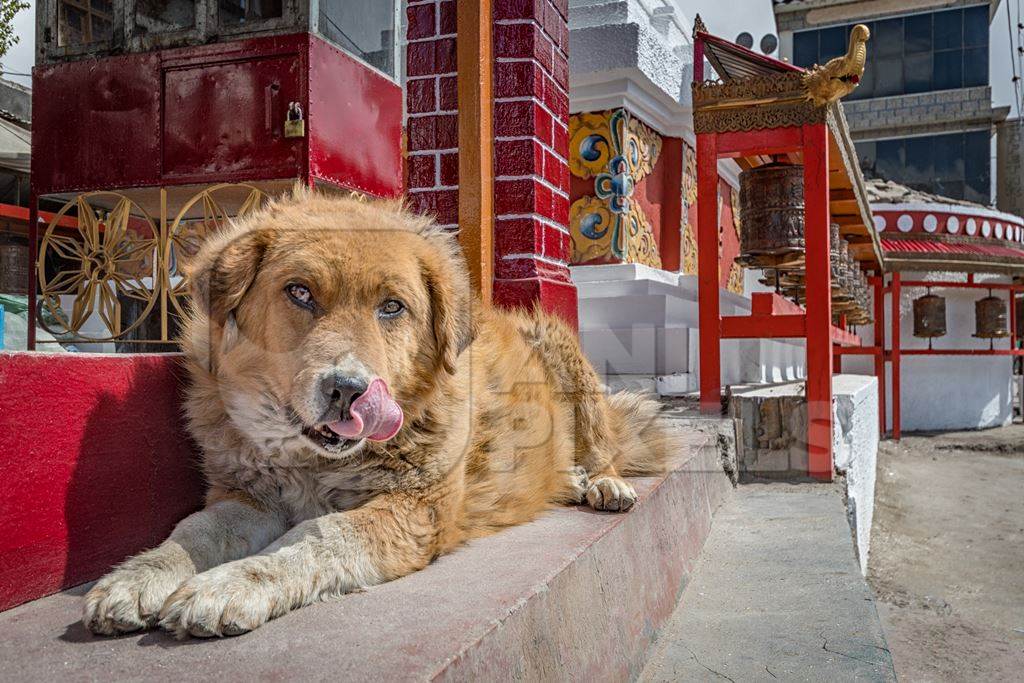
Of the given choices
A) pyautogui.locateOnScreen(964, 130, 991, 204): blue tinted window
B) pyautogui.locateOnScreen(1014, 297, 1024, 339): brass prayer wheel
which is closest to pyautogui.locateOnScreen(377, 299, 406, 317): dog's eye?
pyautogui.locateOnScreen(1014, 297, 1024, 339): brass prayer wheel

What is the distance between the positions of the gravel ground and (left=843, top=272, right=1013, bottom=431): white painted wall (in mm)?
2632

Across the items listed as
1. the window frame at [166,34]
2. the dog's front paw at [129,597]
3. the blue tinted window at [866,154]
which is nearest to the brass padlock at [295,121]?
the window frame at [166,34]

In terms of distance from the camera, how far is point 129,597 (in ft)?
4.92

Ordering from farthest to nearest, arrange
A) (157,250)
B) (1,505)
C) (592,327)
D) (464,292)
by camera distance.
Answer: (592,327) < (157,250) < (464,292) < (1,505)

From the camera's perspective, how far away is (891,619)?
473 centimetres

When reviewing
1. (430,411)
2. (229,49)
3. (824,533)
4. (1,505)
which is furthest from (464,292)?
(229,49)

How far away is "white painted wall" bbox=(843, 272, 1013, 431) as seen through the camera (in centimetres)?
1436

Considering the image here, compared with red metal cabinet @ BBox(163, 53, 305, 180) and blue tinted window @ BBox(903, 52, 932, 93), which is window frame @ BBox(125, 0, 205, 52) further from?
blue tinted window @ BBox(903, 52, 932, 93)

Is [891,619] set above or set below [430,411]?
below

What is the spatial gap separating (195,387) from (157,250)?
343 centimetres

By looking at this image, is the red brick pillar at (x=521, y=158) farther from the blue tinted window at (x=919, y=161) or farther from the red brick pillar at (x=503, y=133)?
the blue tinted window at (x=919, y=161)

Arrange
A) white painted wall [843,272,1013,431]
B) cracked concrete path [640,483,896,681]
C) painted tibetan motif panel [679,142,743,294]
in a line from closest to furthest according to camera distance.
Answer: cracked concrete path [640,483,896,681] < painted tibetan motif panel [679,142,743,294] < white painted wall [843,272,1013,431]

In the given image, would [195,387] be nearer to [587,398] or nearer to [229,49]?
[587,398]

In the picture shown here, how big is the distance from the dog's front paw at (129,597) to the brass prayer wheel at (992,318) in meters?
14.3
